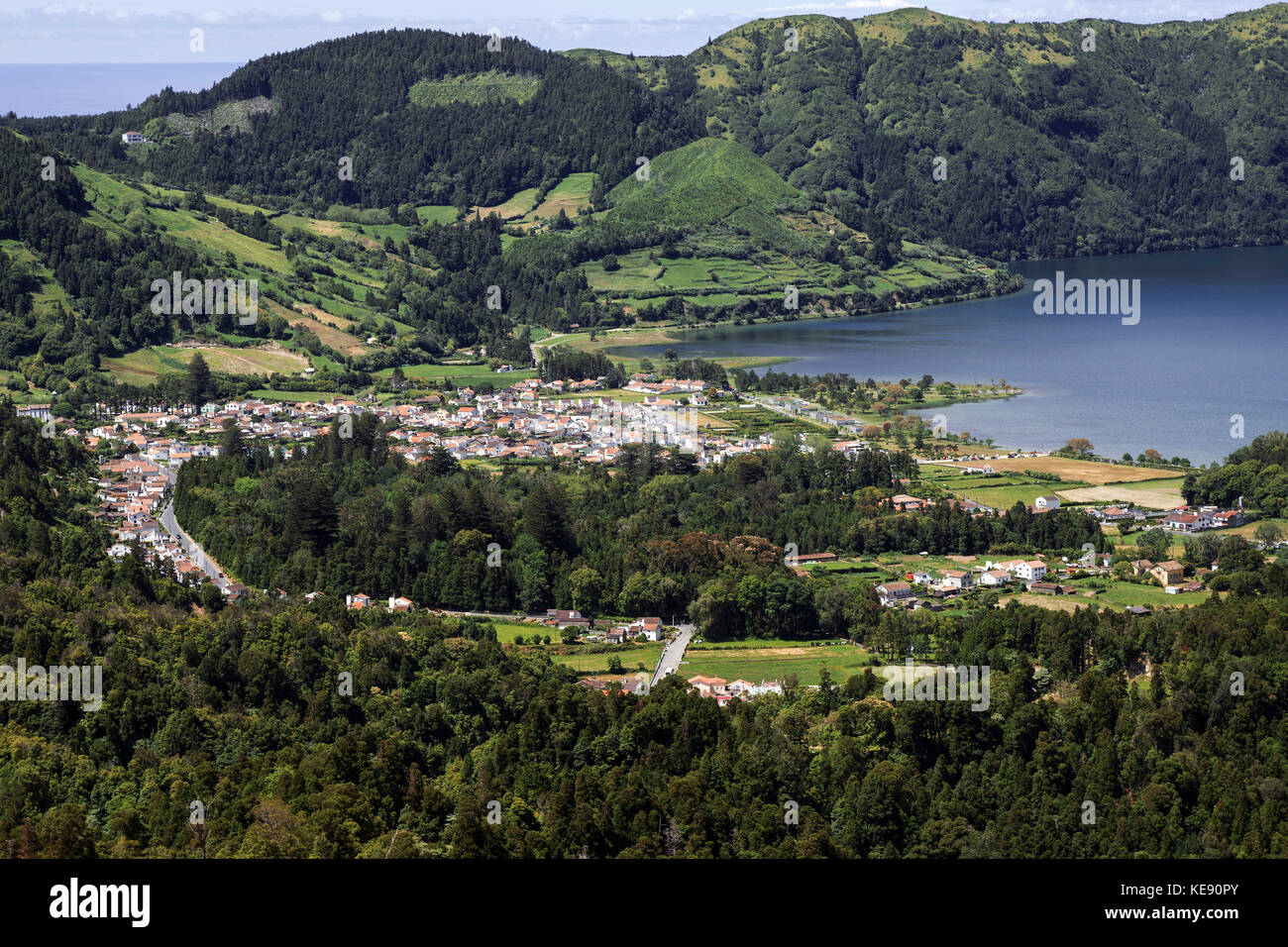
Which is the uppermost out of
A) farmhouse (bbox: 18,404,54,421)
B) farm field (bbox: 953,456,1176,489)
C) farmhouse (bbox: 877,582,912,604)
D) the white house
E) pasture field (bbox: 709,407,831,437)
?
farmhouse (bbox: 18,404,54,421)

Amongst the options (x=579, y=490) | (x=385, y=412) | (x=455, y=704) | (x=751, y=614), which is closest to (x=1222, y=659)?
(x=751, y=614)

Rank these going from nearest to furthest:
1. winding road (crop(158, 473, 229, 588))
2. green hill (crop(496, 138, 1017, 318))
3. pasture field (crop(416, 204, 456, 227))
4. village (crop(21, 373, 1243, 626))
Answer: village (crop(21, 373, 1243, 626)) → winding road (crop(158, 473, 229, 588)) → green hill (crop(496, 138, 1017, 318)) → pasture field (crop(416, 204, 456, 227))

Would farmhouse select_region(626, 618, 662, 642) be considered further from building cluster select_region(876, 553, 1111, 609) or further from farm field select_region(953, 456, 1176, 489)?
farm field select_region(953, 456, 1176, 489)

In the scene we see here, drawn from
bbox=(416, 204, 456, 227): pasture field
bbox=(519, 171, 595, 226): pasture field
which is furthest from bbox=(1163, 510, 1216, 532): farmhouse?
bbox=(416, 204, 456, 227): pasture field

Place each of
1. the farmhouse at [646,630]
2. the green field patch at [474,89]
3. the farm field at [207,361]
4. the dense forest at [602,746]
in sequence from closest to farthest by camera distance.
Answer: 1. the dense forest at [602,746]
2. the farmhouse at [646,630]
3. the farm field at [207,361]
4. the green field patch at [474,89]

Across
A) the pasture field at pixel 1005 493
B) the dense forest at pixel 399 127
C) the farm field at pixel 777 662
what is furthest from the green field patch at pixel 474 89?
the farm field at pixel 777 662

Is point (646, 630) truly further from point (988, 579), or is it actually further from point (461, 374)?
point (461, 374)

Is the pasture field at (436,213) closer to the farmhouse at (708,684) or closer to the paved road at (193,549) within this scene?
the paved road at (193,549)

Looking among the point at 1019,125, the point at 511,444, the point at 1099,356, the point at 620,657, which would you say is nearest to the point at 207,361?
the point at 511,444
